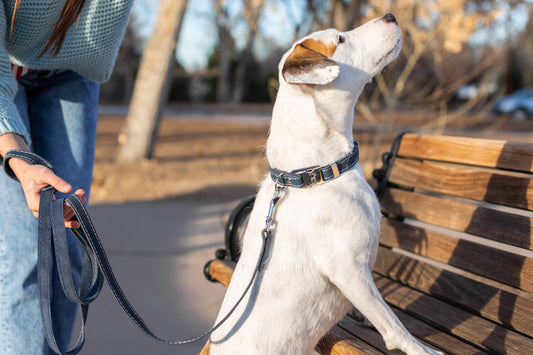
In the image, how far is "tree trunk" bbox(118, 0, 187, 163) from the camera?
8.14 metres

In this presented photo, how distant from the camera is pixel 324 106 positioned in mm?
1745

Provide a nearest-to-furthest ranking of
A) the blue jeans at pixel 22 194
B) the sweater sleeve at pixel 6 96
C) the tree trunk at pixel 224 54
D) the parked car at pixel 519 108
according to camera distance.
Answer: the sweater sleeve at pixel 6 96 → the blue jeans at pixel 22 194 → the parked car at pixel 519 108 → the tree trunk at pixel 224 54

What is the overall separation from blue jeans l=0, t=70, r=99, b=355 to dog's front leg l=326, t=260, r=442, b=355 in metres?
1.29

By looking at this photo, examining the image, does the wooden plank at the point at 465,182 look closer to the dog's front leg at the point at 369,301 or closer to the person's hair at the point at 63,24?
the dog's front leg at the point at 369,301

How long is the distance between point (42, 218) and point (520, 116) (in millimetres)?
29500

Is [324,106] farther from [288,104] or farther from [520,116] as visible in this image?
[520,116]

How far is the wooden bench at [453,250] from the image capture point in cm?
203

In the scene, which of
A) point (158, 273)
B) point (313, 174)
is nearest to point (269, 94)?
point (158, 273)

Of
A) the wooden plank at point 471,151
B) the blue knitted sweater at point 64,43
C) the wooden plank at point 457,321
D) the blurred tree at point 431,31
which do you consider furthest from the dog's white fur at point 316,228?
the blurred tree at point 431,31

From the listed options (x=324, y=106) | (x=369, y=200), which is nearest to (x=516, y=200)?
(x=369, y=200)

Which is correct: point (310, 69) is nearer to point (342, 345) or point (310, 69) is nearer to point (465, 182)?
point (342, 345)

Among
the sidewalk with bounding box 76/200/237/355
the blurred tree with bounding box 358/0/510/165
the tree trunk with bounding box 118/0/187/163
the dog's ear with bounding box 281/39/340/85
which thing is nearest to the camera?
the dog's ear with bounding box 281/39/340/85

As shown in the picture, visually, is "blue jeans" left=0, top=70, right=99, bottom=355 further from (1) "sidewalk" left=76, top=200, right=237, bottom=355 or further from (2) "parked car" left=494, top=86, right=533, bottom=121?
(2) "parked car" left=494, top=86, right=533, bottom=121

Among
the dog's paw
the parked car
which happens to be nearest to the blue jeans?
the dog's paw
